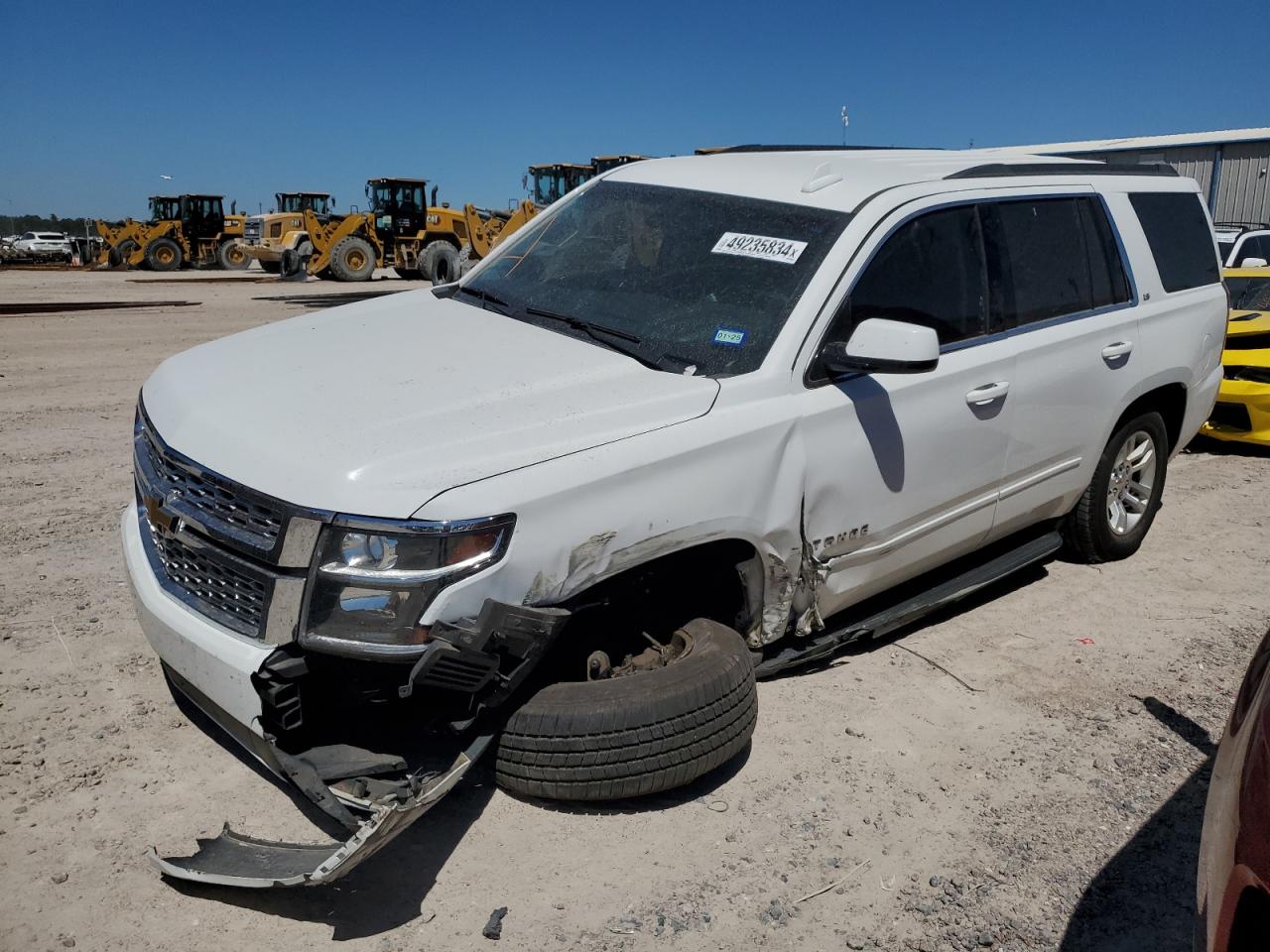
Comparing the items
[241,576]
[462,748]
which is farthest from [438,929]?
[241,576]

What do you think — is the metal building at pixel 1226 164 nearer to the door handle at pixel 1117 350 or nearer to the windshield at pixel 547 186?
the windshield at pixel 547 186

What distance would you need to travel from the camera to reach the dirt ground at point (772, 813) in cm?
287

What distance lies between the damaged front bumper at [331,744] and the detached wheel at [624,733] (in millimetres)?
186

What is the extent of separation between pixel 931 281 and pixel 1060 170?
135 centimetres

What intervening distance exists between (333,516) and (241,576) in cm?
39

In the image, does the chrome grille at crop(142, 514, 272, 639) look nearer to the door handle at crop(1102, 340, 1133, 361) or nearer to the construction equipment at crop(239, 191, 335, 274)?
the door handle at crop(1102, 340, 1133, 361)

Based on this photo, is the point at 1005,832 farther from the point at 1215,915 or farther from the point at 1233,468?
the point at 1233,468

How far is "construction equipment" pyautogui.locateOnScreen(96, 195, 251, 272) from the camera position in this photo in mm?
35750

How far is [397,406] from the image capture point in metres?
3.09

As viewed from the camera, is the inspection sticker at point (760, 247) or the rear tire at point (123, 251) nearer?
the inspection sticker at point (760, 247)

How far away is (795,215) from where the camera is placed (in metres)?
3.92

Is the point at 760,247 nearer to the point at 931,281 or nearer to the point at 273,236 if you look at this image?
the point at 931,281

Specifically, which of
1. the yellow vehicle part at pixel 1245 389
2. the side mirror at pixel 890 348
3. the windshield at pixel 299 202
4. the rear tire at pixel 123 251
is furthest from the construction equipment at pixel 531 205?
the side mirror at pixel 890 348

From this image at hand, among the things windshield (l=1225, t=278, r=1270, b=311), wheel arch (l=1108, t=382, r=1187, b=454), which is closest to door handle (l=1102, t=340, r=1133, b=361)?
wheel arch (l=1108, t=382, r=1187, b=454)
